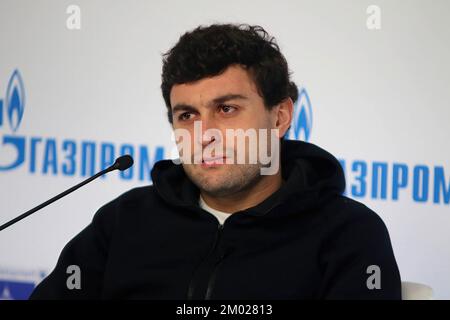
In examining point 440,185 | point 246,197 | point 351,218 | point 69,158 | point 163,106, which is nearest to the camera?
point 351,218

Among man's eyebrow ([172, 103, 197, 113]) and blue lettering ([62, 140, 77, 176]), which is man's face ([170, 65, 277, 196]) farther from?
blue lettering ([62, 140, 77, 176])

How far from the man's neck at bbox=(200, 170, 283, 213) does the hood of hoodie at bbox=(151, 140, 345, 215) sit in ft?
0.14

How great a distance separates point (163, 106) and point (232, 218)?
0.89 meters

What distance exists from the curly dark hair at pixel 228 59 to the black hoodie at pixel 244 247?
16cm

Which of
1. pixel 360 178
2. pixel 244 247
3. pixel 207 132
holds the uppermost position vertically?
pixel 207 132

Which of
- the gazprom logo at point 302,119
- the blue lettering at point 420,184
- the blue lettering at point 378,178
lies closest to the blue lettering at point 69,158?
the gazprom logo at point 302,119

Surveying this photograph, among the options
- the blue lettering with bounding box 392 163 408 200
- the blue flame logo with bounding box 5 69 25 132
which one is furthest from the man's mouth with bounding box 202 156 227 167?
the blue flame logo with bounding box 5 69 25 132

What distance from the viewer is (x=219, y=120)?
4.24 feet

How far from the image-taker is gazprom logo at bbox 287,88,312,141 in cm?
196

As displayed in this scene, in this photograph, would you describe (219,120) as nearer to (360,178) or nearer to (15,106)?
(360,178)

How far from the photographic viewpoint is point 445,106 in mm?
1868

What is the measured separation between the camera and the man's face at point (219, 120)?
1.29 metres

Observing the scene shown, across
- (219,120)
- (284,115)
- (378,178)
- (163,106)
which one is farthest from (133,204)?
(378,178)

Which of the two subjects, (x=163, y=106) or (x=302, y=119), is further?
(x=163, y=106)
